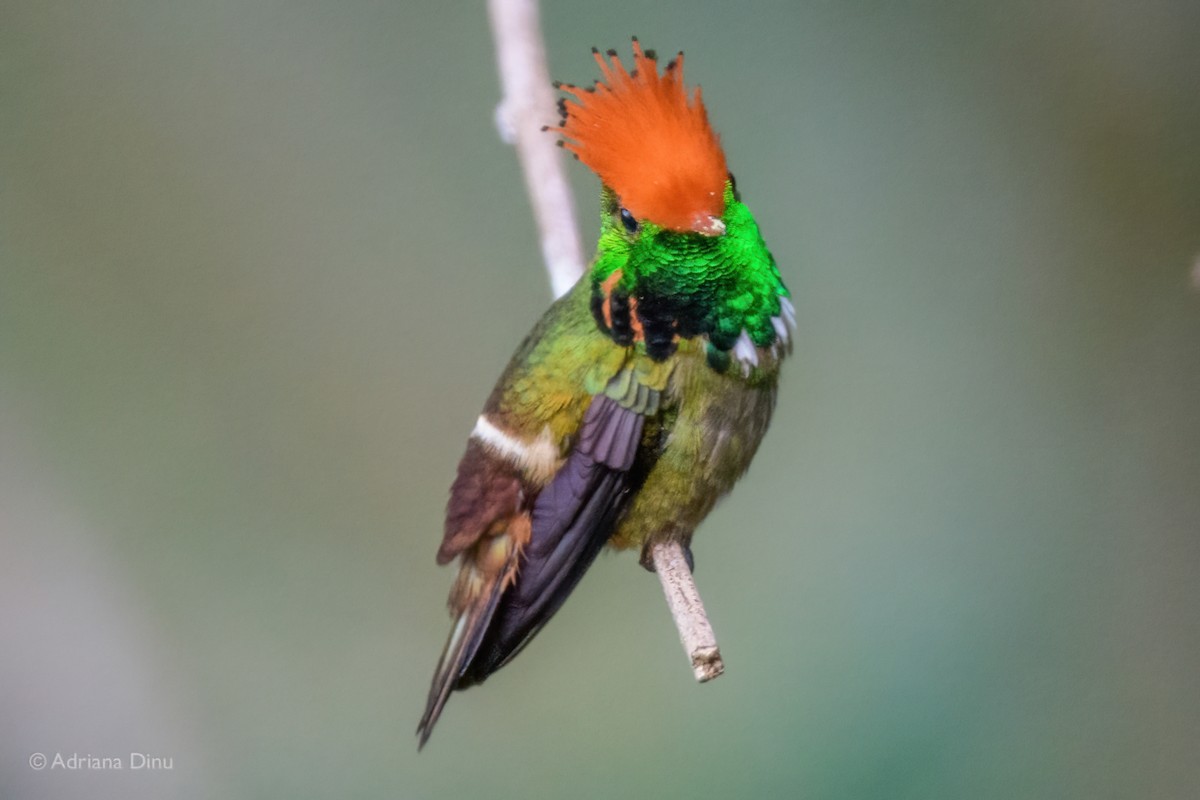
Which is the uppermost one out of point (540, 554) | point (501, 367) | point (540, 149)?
→ point (540, 149)

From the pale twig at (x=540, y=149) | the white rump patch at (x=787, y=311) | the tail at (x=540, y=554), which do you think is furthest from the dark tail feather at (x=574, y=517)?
Answer: the white rump patch at (x=787, y=311)

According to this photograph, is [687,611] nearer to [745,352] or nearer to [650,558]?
[650,558]

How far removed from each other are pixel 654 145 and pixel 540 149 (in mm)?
297

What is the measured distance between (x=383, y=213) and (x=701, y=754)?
33.5 inches

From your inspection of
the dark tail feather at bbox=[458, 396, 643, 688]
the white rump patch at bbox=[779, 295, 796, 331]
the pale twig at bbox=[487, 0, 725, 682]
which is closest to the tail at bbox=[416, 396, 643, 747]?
the dark tail feather at bbox=[458, 396, 643, 688]

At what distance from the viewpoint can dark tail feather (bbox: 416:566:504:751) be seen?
3.71ft

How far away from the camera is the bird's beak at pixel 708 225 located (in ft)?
3.21

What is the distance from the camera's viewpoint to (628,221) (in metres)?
1.05

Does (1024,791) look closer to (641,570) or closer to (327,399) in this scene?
(641,570)

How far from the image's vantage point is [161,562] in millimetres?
1219

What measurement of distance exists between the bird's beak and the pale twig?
30cm

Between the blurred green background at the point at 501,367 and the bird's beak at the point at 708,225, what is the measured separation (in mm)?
319

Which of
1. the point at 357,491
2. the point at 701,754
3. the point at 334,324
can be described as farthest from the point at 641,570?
the point at 334,324

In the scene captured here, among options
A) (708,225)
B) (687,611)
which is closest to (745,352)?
(708,225)
